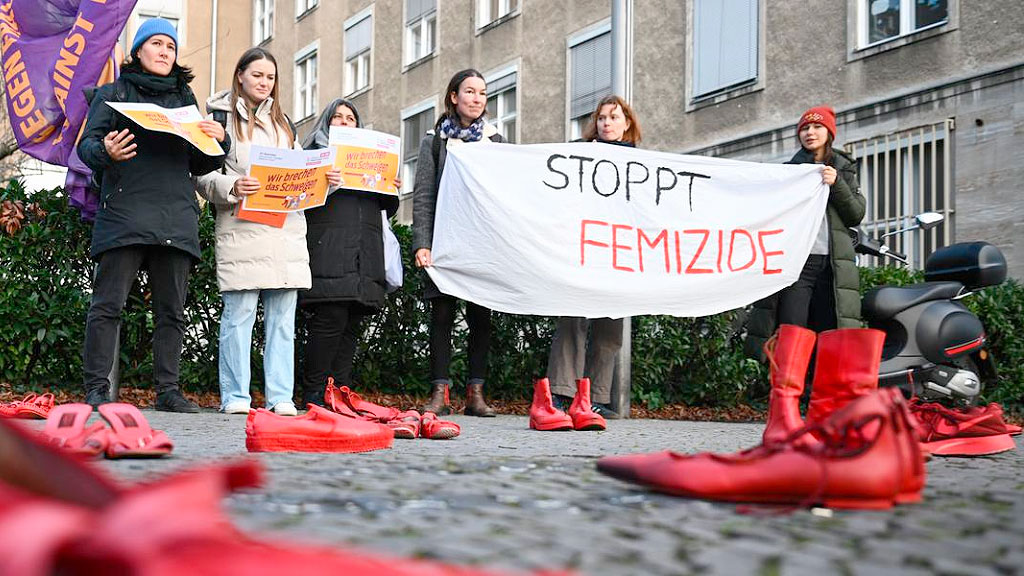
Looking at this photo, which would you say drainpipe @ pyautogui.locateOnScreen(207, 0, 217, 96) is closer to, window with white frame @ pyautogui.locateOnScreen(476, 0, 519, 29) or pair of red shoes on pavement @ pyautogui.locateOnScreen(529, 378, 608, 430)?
window with white frame @ pyautogui.locateOnScreen(476, 0, 519, 29)

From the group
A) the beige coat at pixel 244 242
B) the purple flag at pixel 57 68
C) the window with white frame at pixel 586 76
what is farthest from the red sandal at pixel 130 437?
the window with white frame at pixel 586 76

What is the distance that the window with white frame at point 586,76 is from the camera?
67.2 ft

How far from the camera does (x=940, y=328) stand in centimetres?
627

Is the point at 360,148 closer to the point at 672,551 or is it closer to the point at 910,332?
the point at 910,332

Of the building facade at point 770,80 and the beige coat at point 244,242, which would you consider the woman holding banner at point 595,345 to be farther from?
the building facade at point 770,80

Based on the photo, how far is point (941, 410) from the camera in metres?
4.62

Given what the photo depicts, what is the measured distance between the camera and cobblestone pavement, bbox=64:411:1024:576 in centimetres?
181

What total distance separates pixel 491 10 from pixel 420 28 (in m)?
3.11

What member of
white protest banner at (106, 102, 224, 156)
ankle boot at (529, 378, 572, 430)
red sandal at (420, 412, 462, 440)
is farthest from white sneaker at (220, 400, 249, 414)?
red sandal at (420, 412, 462, 440)

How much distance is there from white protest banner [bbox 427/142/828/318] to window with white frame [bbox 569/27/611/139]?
42.0 ft

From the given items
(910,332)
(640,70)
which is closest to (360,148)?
(910,332)

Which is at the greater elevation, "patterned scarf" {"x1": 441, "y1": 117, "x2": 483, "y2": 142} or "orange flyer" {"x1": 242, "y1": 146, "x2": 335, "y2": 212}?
"patterned scarf" {"x1": 441, "y1": 117, "x2": 483, "y2": 142}

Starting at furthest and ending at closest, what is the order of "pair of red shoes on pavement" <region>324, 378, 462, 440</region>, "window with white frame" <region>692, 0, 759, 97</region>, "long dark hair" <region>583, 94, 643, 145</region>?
1. "window with white frame" <region>692, 0, 759, 97</region>
2. "long dark hair" <region>583, 94, 643, 145</region>
3. "pair of red shoes on pavement" <region>324, 378, 462, 440</region>

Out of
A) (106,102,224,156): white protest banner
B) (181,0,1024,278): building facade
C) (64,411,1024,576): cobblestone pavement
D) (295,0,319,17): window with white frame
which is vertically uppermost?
(295,0,319,17): window with white frame
